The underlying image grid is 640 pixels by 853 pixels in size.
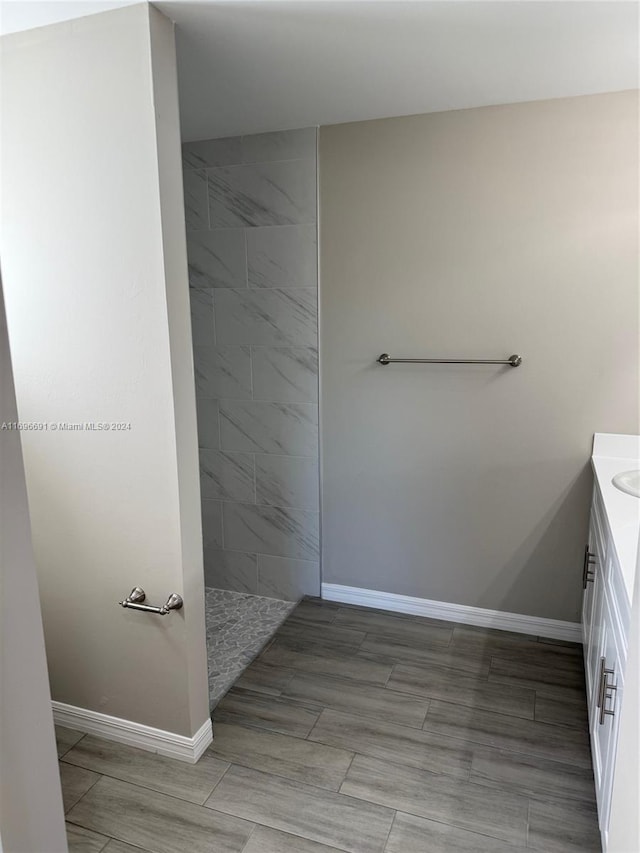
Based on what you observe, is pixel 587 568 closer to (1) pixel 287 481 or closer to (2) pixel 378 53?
(1) pixel 287 481

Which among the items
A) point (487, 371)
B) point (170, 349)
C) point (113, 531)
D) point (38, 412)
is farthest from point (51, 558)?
point (487, 371)

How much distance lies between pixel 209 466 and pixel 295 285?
1042 millimetres

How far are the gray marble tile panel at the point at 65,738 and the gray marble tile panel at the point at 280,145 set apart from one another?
2.44 m

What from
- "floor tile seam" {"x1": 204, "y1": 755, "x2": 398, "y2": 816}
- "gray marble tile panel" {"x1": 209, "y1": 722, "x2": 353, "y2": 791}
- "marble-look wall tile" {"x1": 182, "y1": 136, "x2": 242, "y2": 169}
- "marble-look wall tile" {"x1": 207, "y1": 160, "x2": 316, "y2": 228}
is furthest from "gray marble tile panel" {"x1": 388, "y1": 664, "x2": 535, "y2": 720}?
"marble-look wall tile" {"x1": 182, "y1": 136, "x2": 242, "y2": 169}

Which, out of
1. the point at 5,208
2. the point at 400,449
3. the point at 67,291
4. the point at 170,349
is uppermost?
the point at 5,208

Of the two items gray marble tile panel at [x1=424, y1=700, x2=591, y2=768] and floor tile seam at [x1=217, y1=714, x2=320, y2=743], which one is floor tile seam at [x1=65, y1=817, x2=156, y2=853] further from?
gray marble tile panel at [x1=424, y1=700, x2=591, y2=768]

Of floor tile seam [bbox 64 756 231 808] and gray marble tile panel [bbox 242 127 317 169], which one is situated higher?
gray marble tile panel [bbox 242 127 317 169]

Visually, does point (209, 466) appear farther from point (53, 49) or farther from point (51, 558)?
point (53, 49)

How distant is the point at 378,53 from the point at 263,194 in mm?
978

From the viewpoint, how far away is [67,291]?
1822 millimetres

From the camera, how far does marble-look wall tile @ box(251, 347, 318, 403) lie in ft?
9.35

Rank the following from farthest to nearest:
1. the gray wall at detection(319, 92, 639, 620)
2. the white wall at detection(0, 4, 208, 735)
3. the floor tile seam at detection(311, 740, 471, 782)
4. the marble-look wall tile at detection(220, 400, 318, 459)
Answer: the marble-look wall tile at detection(220, 400, 318, 459) → the gray wall at detection(319, 92, 639, 620) → the floor tile seam at detection(311, 740, 471, 782) → the white wall at detection(0, 4, 208, 735)

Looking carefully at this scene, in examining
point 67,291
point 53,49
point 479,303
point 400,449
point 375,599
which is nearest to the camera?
point 53,49

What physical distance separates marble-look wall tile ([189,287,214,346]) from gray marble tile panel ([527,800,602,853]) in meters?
2.32
